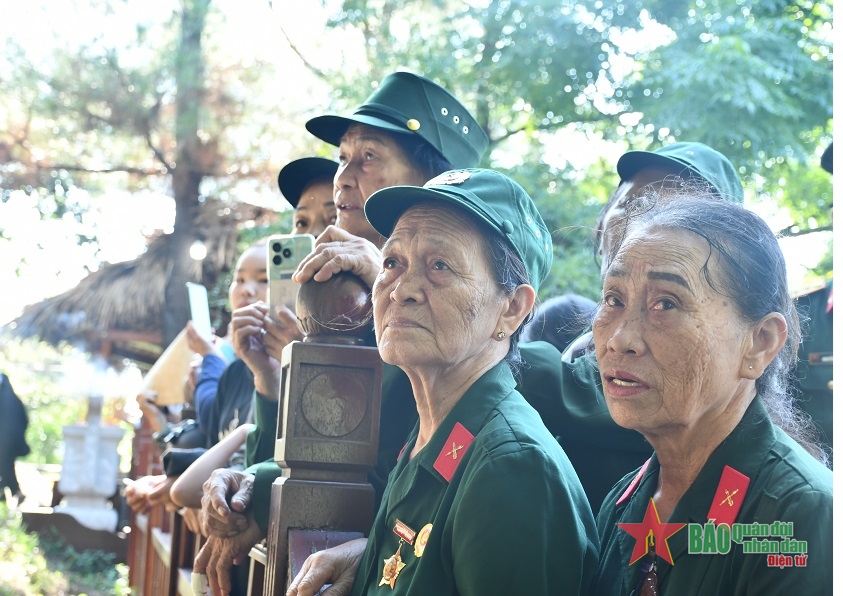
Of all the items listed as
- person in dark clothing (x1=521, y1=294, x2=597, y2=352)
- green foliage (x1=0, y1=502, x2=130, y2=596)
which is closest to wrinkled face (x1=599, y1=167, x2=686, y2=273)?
person in dark clothing (x1=521, y1=294, x2=597, y2=352)

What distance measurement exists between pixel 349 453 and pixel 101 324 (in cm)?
1051

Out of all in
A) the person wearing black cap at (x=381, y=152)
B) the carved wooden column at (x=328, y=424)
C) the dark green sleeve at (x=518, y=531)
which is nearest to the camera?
the dark green sleeve at (x=518, y=531)

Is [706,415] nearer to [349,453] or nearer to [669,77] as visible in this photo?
[349,453]

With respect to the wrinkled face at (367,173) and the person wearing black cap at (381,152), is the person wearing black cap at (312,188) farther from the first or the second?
the wrinkled face at (367,173)

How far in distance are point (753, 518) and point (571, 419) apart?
95 cm

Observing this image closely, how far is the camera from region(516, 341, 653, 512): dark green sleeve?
256cm

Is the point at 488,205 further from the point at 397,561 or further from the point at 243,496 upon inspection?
the point at 243,496

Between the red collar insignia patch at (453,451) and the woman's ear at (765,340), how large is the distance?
57 cm

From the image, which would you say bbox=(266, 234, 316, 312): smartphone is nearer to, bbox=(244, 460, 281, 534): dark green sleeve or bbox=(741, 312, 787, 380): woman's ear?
bbox=(244, 460, 281, 534): dark green sleeve

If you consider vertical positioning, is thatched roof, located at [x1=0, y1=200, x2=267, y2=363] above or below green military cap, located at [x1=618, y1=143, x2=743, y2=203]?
above

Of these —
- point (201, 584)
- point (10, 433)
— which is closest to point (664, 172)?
point (201, 584)

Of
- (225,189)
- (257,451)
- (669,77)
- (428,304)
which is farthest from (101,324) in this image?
(428,304)

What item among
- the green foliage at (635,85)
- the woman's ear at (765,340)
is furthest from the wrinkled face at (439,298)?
the green foliage at (635,85)

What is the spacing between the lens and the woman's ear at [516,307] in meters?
2.25
